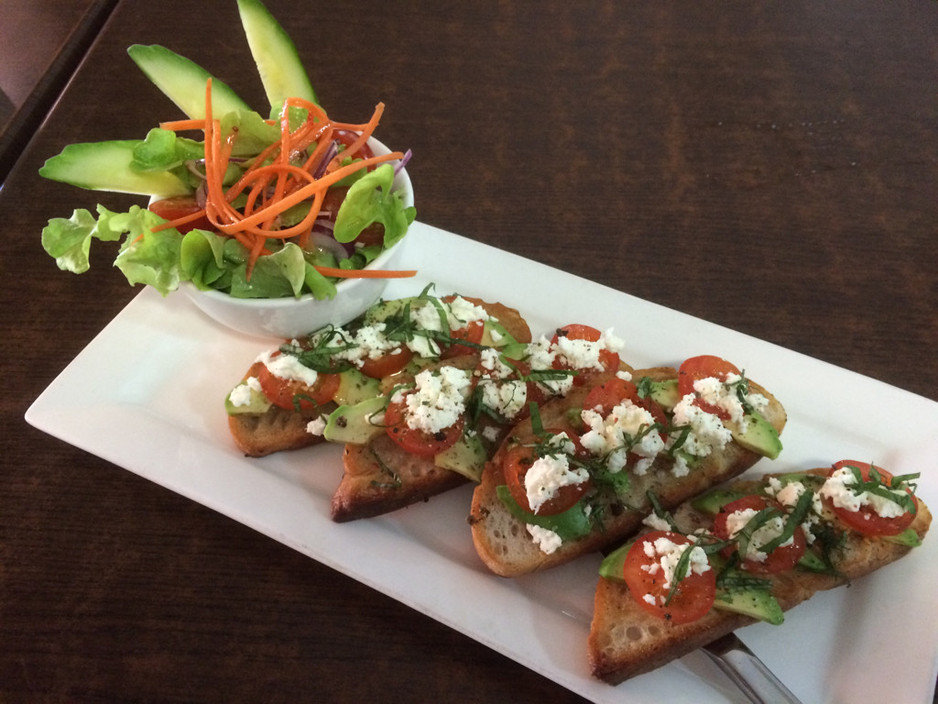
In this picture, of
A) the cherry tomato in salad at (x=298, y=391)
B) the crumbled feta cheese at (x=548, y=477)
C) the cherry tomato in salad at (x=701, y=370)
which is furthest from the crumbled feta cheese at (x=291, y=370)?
the cherry tomato in salad at (x=701, y=370)

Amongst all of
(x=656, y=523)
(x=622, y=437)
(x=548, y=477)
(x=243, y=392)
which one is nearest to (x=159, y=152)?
(x=243, y=392)

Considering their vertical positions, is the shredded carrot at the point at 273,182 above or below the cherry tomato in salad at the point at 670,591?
above

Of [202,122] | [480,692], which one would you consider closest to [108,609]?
[480,692]

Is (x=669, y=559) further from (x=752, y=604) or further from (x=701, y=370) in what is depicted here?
(x=701, y=370)

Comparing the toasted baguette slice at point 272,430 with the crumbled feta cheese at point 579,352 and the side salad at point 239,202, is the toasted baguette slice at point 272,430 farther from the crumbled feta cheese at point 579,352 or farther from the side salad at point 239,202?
the crumbled feta cheese at point 579,352

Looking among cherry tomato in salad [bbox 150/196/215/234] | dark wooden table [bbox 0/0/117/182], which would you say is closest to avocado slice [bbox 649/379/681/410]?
cherry tomato in salad [bbox 150/196/215/234]
